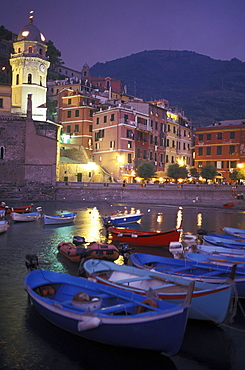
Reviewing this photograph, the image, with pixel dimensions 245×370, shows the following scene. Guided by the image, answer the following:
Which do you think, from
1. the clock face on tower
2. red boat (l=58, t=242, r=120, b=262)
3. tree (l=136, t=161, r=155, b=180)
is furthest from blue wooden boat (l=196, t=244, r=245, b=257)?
the clock face on tower

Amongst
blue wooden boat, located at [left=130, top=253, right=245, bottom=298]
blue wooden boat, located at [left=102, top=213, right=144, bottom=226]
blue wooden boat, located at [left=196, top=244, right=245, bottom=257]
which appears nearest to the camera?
blue wooden boat, located at [left=130, top=253, right=245, bottom=298]

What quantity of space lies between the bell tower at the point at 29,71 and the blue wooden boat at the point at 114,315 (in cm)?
4968

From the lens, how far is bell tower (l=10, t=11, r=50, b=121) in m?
55.6

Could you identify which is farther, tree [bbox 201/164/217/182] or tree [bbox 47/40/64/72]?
tree [bbox 47/40/64/72]

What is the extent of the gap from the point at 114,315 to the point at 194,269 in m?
5.21

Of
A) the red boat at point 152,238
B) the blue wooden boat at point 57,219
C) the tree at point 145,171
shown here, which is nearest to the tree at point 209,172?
the tree at point 145,171

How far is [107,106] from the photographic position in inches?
2530

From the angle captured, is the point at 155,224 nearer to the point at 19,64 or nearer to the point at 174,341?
the point at 174,341

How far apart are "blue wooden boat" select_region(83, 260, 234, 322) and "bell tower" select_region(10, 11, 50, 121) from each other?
48.2 metres

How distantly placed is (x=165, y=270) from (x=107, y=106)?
180 feet

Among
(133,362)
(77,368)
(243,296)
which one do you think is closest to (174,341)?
(133,362)

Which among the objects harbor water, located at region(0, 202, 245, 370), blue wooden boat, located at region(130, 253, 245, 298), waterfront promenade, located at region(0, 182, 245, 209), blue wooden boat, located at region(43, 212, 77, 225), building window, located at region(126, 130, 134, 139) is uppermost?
building window, located at region(126, 130, 134, 139)

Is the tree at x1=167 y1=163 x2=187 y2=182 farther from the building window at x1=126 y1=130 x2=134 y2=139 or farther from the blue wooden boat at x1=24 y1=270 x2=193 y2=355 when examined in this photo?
the blue wooden boat at x1=24 y1=270 x2=193 y2=355

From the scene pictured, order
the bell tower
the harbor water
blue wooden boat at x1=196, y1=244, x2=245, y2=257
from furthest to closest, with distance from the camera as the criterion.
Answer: the bell tower < blue wooden boat at x1=196, y1=244, x2=245, y2=257 < the harbor water
